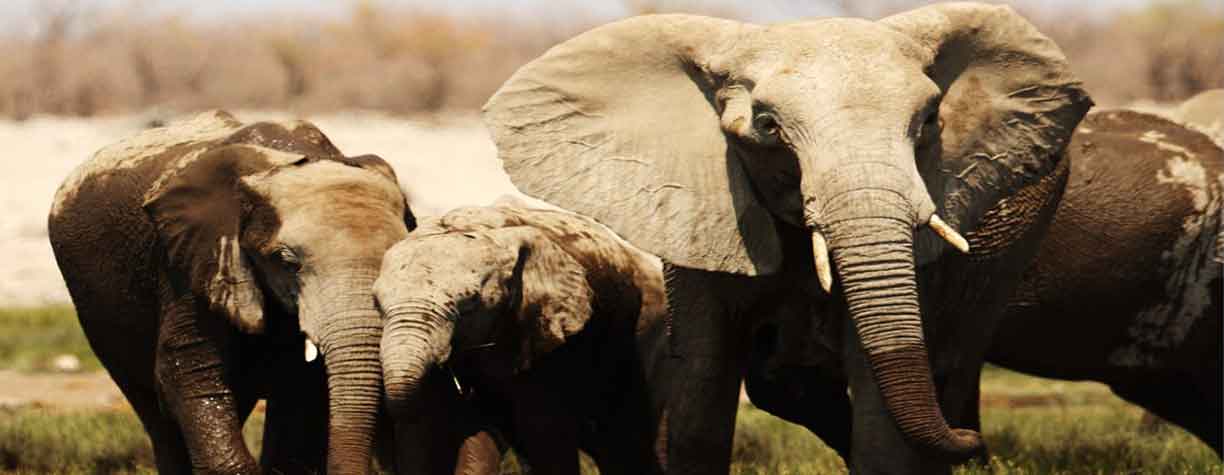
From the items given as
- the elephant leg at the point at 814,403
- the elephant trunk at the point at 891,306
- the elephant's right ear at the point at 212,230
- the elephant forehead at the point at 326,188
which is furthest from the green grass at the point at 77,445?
the elephant trunk at the point at 891,306

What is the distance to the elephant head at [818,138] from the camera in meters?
6.12

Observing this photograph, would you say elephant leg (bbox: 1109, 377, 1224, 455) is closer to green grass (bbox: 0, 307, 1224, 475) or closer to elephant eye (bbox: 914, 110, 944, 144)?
green grass (bbox: 0, 307, 1224, 475)

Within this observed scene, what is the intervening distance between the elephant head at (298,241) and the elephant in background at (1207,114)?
3722 millimetres

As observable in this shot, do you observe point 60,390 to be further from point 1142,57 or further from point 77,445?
point 1142,57

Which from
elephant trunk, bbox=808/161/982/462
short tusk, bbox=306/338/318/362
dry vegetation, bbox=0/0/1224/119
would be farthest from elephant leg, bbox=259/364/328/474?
dry vegetation, bbox=0/0/1224/119

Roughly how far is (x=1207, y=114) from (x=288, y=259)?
4726 mm

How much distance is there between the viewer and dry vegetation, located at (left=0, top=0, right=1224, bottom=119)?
31.5 m

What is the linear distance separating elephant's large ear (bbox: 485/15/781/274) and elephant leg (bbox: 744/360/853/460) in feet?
5.51

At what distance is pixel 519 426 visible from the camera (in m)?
7.93

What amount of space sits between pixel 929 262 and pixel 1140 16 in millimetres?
38427

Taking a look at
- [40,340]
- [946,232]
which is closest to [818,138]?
[946,232]

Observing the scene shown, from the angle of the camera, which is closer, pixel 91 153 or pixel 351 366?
pixel 351 366

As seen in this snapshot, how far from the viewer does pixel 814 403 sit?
8.71 meters

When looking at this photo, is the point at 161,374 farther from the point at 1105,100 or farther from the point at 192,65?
the point at 192,65
